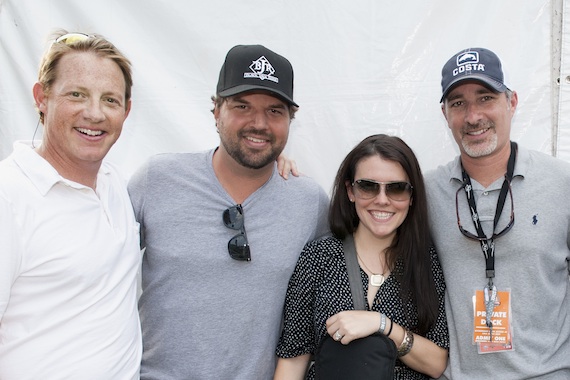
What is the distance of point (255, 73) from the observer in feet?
5.59

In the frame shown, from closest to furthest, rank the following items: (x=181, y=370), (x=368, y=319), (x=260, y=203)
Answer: (x=368, y=319) → (x=181, y=370) → (x=260, y=203)

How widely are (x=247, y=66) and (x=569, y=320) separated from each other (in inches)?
50.1

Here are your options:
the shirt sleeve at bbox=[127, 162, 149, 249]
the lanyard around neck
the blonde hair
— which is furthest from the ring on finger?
the blonde hair

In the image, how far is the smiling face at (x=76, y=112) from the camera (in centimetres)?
134

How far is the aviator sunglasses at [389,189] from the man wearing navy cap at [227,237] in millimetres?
223

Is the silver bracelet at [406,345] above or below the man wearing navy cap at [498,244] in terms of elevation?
below

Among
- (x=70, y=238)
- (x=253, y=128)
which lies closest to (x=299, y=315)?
(x=253, y=128)

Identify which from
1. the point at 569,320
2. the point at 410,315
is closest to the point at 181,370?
the point at 410,315

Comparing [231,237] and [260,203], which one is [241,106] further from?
[231,237]

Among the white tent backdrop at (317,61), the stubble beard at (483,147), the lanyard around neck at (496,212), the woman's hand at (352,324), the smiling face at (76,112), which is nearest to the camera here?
the smiling face at (76,112)

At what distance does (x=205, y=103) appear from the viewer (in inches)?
85.4

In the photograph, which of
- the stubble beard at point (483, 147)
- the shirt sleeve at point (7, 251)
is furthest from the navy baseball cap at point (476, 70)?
the shirt sleeve at point (7, 251)

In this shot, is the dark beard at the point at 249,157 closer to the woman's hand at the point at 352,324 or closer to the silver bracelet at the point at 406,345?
the woman's hand at the point at 352,324

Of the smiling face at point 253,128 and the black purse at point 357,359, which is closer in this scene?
the black purse at point 357,359
